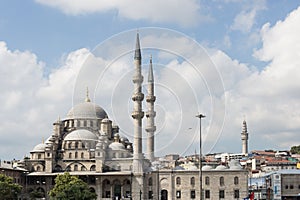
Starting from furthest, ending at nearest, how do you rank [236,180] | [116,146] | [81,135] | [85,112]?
[85,112] → [81,135] → [116,146] → [236,180]

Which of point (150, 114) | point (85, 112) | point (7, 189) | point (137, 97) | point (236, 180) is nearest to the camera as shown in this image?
point (7, 189)

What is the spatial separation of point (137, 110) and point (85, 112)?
53.3 feet

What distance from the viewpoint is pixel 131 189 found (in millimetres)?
69688

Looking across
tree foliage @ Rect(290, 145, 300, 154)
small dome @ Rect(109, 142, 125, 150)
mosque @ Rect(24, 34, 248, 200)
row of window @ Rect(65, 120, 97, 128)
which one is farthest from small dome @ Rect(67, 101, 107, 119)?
tree foliage @ Rect(290, 145, 300, 154)

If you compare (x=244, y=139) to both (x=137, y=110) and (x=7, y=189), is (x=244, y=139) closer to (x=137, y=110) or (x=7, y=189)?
(x=137, y=110)

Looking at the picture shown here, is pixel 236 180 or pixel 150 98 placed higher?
pixel 150 98

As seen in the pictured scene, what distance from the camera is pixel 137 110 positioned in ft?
225

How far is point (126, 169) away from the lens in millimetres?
72312

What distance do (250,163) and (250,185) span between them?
3030cm

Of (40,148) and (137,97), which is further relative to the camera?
(40,148)

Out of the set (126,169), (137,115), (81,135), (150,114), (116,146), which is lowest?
(126,169)

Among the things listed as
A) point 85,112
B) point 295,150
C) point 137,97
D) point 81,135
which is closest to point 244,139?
point 295,150

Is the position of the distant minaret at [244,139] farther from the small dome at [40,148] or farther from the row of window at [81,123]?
the small dome at [40,148]

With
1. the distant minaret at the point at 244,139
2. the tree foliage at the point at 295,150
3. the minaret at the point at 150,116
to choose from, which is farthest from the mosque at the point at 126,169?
the tree foliage at the point at 295,150
